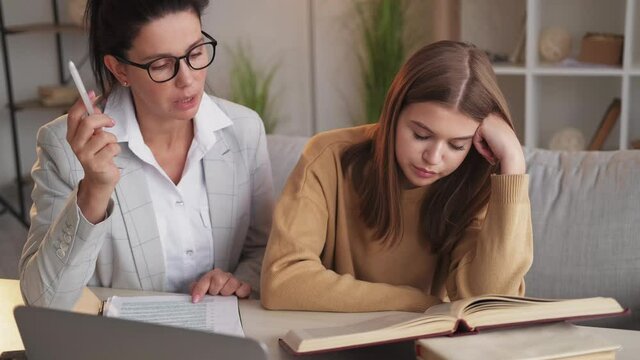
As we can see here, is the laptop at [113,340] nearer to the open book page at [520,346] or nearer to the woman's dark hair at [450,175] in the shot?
the open book page at [520,346]

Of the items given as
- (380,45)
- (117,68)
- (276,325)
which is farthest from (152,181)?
(380,45)

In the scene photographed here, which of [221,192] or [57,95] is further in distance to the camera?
[57,95]

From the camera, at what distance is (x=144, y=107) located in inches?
69.2

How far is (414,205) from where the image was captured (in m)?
1.68

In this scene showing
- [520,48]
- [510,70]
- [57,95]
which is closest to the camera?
[510,70]

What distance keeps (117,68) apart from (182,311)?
0.54 metres

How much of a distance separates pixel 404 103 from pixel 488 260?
1.04 feet

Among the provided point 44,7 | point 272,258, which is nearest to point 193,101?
point 272,258

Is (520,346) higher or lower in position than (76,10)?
lower

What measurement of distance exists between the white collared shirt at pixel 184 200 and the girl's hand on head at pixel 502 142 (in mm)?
573

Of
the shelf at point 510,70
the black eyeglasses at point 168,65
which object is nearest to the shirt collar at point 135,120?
the black eyeglasses at point 168,65

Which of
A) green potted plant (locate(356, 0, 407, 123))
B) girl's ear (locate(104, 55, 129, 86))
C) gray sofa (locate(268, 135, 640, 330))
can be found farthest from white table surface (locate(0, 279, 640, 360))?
green potted plant (locate(356, 0, 407, 123))

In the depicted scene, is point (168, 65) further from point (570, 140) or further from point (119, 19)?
point (570, 140)

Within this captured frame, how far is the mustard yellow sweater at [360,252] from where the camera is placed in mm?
1514
